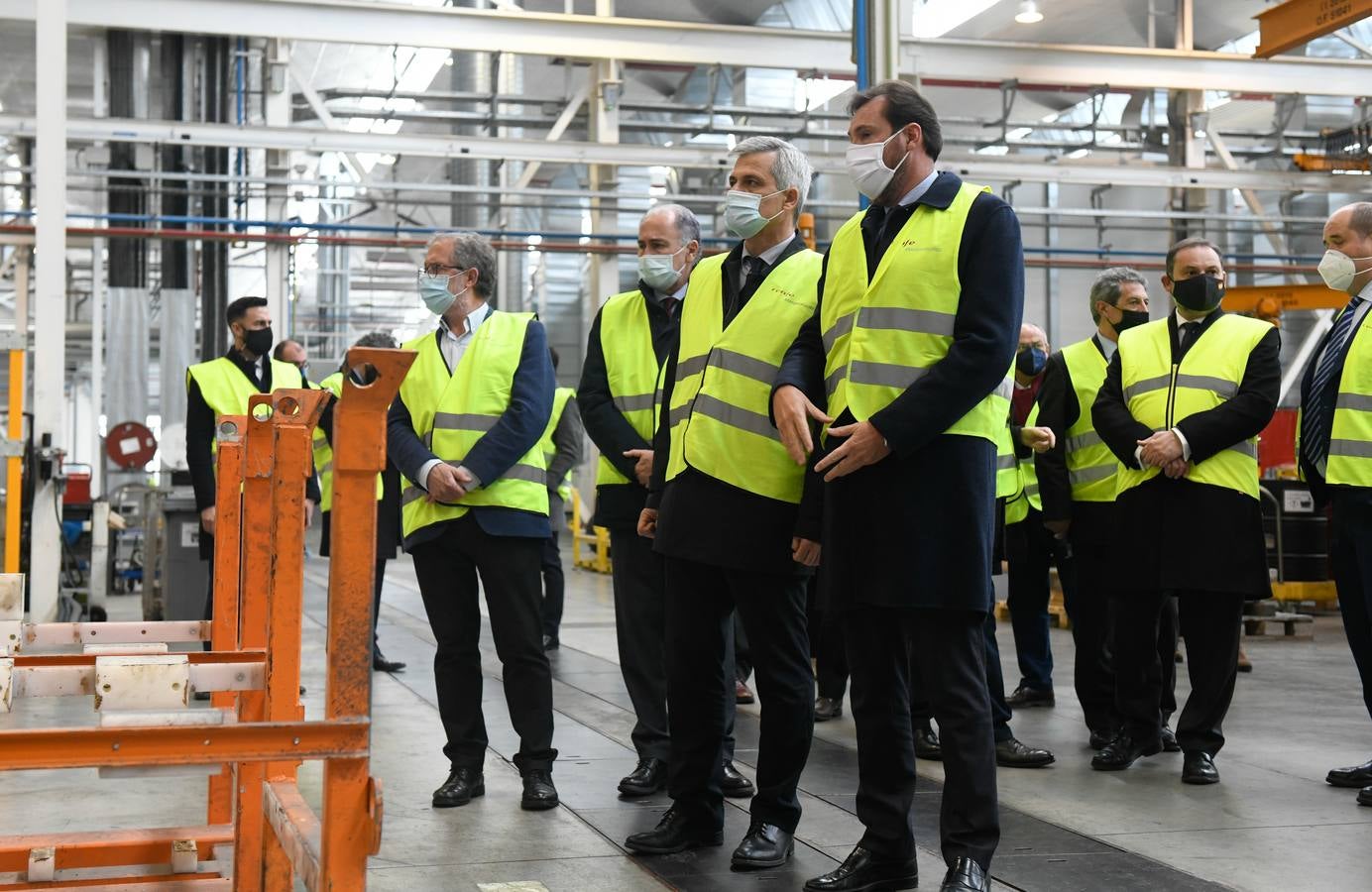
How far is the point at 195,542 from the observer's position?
22.9ft

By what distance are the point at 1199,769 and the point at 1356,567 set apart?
806 millimetres

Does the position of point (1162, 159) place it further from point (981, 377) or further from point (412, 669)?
point (981, 377)

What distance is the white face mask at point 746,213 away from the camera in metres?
3.50

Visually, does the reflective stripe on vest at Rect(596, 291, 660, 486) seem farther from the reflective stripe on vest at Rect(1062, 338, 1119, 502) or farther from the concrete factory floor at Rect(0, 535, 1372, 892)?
the reflective stripe on vest at Rect(1062, 338, 1119, 502)

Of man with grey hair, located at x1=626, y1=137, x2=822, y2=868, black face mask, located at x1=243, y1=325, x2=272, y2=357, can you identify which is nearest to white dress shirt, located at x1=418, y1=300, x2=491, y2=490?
man with grey hair, located at x1=626, y1=137, x2=822, y2=868

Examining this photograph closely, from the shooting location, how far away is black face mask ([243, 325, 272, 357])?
19.6 feet

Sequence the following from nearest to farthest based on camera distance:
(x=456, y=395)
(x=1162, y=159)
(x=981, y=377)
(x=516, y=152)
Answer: (x=981, y=377) < (x=456, y=395) < (x=516, y=152) < (x=1162, y=159)

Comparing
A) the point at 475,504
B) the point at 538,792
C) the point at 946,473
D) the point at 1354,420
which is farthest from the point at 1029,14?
the point at 946,473

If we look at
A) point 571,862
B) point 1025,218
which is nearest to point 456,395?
point 571,862

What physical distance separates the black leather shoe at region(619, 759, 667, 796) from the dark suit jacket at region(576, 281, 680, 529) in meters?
0.72

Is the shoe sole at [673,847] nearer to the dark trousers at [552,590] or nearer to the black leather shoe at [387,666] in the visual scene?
the black leather shoe at [387,666]

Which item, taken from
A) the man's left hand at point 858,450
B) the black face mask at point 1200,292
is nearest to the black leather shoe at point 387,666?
the black face mask at point 1200,292

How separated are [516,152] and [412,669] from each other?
6.53 meters

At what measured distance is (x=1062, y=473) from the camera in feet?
Answer: 17.3
